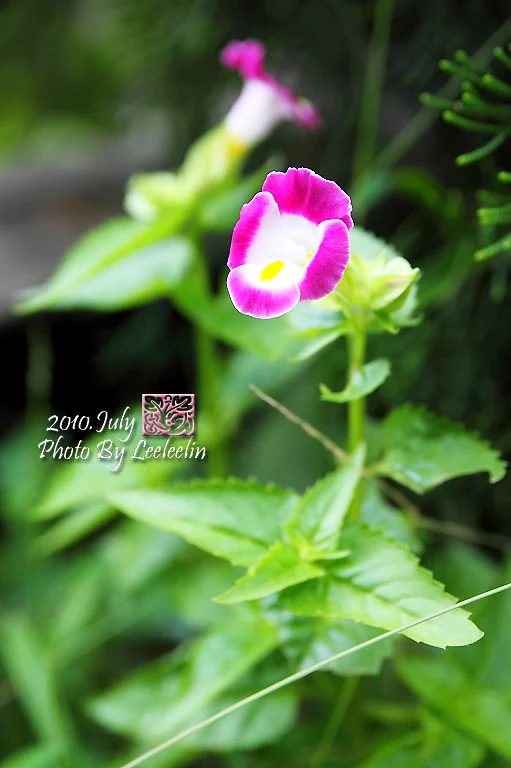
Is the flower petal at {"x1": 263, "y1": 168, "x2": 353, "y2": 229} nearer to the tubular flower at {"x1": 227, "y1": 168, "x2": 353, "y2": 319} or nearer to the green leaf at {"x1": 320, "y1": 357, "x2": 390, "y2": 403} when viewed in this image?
the tubular flower at {"x1": 227, "y1": 168, "x2": 353, "y2": 319}

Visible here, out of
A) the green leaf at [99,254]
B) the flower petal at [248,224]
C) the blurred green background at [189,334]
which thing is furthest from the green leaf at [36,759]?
the flower petal at [248,224]

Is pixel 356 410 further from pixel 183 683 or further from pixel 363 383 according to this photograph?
pixel 183 683

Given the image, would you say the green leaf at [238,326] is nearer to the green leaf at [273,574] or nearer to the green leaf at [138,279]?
the green leaf at [138,279]

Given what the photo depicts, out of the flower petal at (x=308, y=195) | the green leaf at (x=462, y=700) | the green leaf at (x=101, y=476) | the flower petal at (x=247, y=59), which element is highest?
the flower petal at (x=247, y=59)

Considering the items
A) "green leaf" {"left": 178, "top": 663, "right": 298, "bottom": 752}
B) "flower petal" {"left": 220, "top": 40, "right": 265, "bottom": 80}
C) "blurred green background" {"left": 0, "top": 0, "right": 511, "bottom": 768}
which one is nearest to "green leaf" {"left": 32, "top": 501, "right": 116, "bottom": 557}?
"blurred green background" {"left": 0, "top": 0, "right": 511, "bottom": 768}

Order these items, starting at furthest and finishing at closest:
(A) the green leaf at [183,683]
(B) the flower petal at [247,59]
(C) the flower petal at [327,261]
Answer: (B) the flower petal at [247,59]
(A) the green leaf at [183,683]
(C) the flower petal at [327,261]

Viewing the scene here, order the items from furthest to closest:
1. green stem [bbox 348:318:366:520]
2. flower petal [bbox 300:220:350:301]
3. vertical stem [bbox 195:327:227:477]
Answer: vertical stem [bbox 195:327:227:477] → green stem [bbox 348:318:366:520] → flower petal [bbox 300:220:350:301]

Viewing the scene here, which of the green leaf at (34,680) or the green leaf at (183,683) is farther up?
the green leaf at (183,683)
